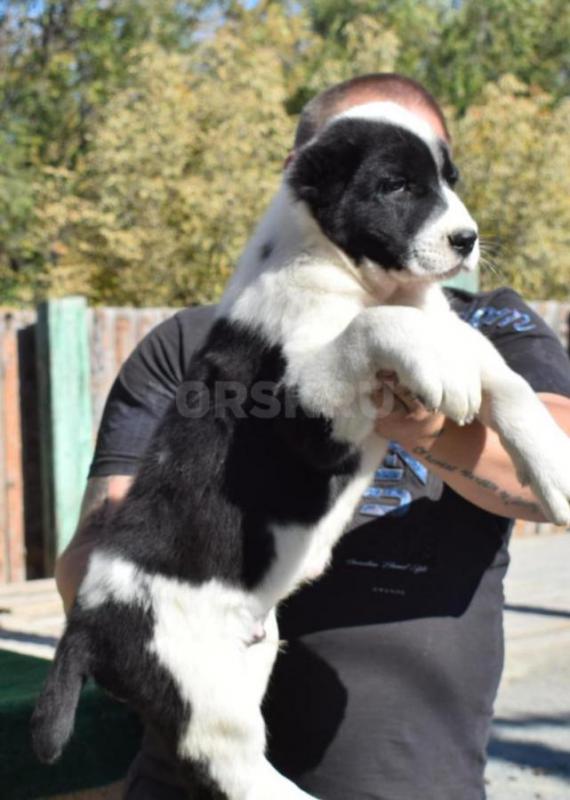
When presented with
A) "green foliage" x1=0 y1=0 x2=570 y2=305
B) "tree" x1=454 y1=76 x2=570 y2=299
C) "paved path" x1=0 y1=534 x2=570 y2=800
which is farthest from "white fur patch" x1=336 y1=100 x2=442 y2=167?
"tree" x1=454 y1=76 x2=570 y2=299

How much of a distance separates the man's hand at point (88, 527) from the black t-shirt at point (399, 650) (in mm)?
504

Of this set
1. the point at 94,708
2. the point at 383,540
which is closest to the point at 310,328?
the point at 383,540

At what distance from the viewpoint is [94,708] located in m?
3.25

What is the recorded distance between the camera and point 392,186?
2.60 m

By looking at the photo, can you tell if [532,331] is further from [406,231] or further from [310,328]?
[310,328]

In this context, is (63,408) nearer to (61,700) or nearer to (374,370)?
(61,700)

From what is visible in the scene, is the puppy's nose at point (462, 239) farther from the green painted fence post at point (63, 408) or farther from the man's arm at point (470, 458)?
the green painted fence post at point (63, 408)

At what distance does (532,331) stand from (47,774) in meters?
1.71

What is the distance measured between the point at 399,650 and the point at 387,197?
3.35ft

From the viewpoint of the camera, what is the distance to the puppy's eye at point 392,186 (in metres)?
2.60

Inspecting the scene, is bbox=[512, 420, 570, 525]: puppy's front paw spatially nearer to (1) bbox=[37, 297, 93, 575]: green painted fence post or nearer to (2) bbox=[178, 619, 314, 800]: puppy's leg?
(2) bbox=[178, 619, 314, 800]: puppy's leg

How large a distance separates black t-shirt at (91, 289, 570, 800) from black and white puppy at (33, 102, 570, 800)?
0.23 metres

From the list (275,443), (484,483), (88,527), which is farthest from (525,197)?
(275,443)

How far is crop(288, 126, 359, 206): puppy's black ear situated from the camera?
2609 mm
